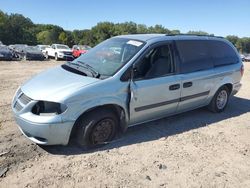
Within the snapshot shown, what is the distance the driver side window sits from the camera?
4.85 metres

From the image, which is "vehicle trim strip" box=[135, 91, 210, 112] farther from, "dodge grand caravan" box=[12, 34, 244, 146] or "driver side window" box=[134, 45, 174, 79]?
"driver side window" box=[134, 45, 174, 79]

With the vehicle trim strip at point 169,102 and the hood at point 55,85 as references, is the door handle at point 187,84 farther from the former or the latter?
the hood at point 55,85

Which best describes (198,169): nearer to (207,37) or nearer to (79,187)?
(79,187)

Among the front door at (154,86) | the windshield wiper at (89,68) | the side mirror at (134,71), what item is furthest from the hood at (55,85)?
the front door at (154,86)

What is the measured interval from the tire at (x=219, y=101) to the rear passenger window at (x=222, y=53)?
2.05ft

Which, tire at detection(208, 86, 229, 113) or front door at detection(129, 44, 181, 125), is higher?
front door at detection(129, 44, 181, 125)

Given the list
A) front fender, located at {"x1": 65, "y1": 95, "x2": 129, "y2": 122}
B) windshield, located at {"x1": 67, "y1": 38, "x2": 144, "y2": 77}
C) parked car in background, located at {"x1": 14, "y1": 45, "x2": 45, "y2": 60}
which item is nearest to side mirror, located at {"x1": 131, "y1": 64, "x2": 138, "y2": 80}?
windshield, located at {"x1": 67, "y1": 38, "x2": 144, "y2": 77}

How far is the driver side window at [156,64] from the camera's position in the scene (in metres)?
4.85

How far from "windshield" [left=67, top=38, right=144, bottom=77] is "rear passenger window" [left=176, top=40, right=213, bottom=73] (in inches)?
A: 37.7

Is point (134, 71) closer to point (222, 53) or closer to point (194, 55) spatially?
point (194, 55)

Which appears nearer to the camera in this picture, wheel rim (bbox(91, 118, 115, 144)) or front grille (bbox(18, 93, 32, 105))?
front grille (bbox(18, 93, 32, 105))

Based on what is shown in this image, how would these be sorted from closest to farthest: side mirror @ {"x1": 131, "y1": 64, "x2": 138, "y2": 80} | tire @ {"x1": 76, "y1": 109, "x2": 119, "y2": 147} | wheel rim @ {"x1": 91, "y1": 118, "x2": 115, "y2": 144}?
tire @ {"x1": 76, "y1": 109, "x2": 119, "y2": 147}, wheel rim @ {"x1": 91, "y1": 118, "x2": 115, "y2": 144}, side mirror @ {"x1": 131, "y1": 64, "x2": 138, "y2": 80}

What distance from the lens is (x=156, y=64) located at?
5109mm

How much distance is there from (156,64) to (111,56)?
2.67ft
